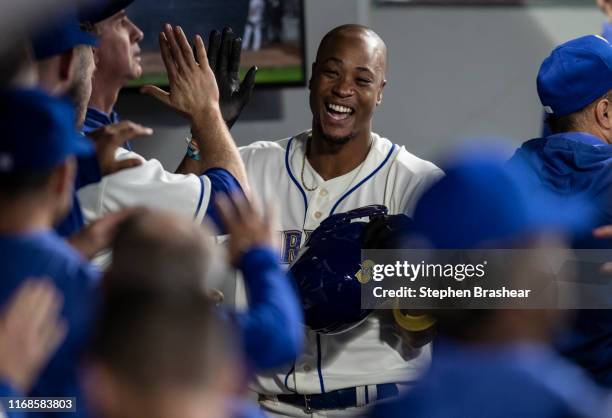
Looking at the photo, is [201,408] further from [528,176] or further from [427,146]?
[427,146]

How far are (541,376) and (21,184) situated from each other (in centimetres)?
71

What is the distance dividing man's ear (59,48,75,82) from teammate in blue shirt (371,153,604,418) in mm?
775

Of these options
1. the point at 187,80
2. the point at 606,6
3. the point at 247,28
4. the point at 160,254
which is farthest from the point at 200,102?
the point at 247,28

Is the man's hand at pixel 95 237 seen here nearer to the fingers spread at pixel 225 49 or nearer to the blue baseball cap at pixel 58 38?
the blue baseball cap at pixel 58 38

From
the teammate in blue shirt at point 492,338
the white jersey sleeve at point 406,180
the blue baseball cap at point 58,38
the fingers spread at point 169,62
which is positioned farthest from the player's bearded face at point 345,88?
the teammate in blue shirt at point 492,338

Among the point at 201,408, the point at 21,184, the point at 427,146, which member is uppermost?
the point at 21,184

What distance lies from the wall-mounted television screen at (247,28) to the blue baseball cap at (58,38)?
216 cm

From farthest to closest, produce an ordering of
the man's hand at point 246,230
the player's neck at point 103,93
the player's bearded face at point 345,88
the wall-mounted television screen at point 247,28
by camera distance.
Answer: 1. the wall-mounted television screen at point 247,28
2. the player's bearded face at point 345,88
3. the player's neck at point 103,93
4. the man's hand at point 246,230

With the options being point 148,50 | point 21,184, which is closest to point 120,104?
point 148,50

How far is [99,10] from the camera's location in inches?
88.0

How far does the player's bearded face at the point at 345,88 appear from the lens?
8.39ft

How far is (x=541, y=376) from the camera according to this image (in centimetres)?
123

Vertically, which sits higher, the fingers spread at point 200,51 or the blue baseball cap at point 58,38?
the blue baseball cap at point 58,38

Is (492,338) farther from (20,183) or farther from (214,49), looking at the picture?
(214,49)
